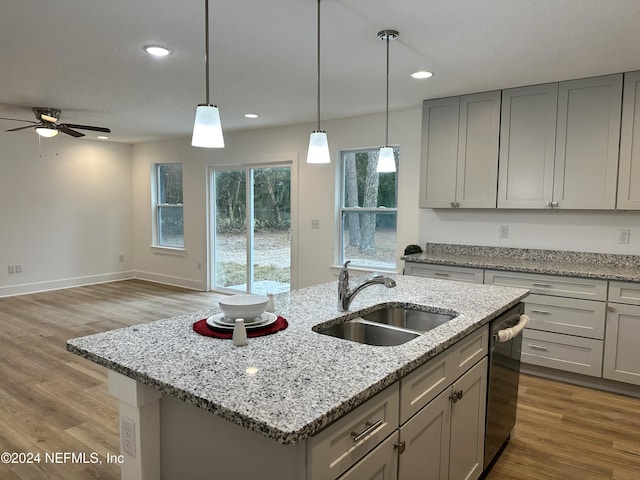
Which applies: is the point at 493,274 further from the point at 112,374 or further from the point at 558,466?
the point at 112,374

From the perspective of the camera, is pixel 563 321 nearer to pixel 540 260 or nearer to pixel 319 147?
pixel 540 260

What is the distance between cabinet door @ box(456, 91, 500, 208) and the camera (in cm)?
380

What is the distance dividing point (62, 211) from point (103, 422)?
16.7 feet

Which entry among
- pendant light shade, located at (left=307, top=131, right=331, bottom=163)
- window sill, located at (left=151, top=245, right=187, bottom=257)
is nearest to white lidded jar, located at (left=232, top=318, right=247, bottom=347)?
pendant light shade, located at (left=307, top=131, right=331, bottom=163)

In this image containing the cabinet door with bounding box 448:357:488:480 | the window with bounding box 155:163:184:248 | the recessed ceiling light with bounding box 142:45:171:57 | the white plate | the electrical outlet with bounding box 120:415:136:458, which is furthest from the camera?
the window with bounding box 155:163:184:248

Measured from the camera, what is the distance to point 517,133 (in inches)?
A: 145

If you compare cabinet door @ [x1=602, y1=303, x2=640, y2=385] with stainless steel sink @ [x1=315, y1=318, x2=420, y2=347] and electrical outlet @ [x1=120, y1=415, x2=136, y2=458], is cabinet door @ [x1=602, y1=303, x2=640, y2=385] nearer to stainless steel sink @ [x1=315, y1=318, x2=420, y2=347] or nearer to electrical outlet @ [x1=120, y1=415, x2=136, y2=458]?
stainless steel sink @ [x1=315, y1=318, x2=420, y2=347]

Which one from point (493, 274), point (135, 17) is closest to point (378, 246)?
point (493, 274)

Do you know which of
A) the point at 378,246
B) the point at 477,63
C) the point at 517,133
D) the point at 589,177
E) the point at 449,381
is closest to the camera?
the point at 449,381

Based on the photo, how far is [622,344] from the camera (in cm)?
308

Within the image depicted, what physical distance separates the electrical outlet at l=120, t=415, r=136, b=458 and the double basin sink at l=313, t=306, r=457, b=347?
2.43 feet

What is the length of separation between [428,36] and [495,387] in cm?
204

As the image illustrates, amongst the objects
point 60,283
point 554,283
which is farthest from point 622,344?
point 60,283

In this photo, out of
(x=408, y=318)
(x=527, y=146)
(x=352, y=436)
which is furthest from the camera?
(x=527, y=146)
